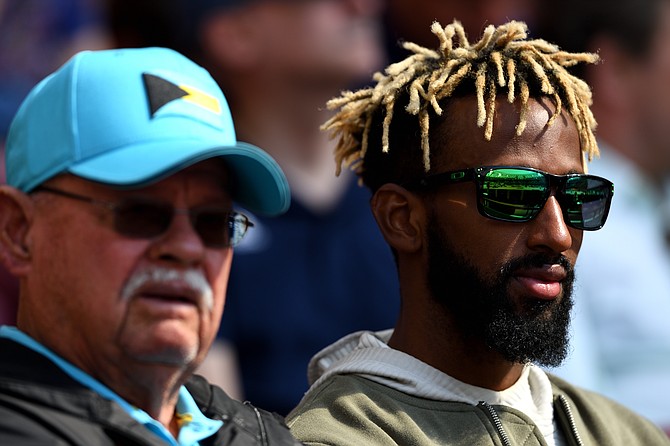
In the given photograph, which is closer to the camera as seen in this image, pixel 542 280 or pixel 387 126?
pixel 542 280

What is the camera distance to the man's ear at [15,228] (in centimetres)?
250

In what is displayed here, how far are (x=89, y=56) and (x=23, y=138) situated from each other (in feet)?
0.77

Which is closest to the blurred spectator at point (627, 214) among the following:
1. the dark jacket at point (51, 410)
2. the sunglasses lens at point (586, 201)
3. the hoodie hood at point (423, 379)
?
the hoodie hood at point (423, 379)

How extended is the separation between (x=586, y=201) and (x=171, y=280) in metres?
1.31

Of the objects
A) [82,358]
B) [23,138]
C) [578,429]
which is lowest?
[578,429]

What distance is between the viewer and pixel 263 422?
2.76 m

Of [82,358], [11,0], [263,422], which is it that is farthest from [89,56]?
[11,0]

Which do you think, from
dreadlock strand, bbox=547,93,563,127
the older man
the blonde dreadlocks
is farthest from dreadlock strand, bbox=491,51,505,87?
the older man

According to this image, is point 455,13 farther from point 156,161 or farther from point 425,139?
point 156,161

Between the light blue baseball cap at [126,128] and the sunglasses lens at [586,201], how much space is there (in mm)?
897

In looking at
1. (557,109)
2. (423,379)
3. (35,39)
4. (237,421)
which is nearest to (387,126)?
(557,109)

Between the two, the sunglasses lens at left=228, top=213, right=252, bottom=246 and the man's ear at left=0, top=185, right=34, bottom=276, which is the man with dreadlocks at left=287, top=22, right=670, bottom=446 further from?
the man's ear at left=0, top=185, right=34, bottom=276

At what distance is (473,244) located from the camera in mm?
3178

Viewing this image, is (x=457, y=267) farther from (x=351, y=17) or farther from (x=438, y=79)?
(x=351, y=17)
